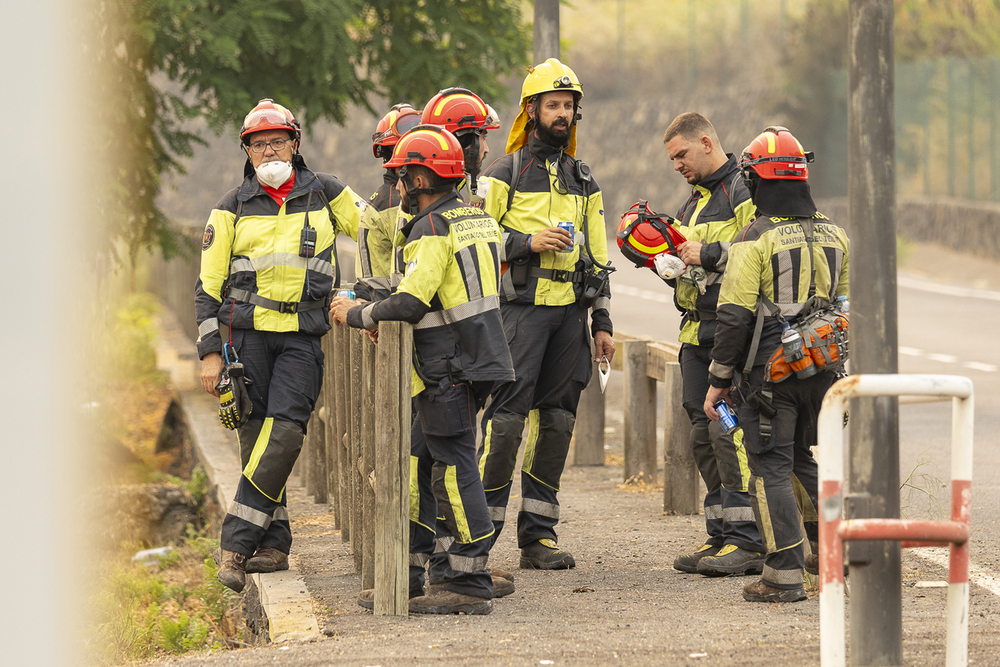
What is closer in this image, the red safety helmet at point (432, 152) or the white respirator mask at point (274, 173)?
the red safety helmet at point (432, 152)

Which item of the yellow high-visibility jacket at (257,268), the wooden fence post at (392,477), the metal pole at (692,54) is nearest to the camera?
the wooden fence post at (392,477)

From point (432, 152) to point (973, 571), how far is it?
3.11 m

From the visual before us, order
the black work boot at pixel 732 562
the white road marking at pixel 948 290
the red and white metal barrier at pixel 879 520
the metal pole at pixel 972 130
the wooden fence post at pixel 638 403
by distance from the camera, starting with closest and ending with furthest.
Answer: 1. the red and white metal barrier at pixel 879 520
2. the black work boot at pixel 732 562
3. the wooden fence post at pixel 638 403
4. the white road marking at pixel 948 290
5. the metal pole at pixel 972 130

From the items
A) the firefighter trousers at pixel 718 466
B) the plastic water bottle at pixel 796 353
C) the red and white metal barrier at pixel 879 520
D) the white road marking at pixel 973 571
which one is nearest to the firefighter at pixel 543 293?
the firefighter trousers at pixel 718 466

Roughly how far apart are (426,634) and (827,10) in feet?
103

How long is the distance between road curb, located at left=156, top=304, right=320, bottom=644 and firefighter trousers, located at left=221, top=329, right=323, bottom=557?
0.27m

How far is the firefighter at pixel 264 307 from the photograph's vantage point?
6109 millimetres

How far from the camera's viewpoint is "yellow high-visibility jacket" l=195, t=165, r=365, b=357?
6.13 metres

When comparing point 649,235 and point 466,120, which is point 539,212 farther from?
point 466,120

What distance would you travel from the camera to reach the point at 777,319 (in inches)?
213

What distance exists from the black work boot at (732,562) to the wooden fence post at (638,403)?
2.27 m

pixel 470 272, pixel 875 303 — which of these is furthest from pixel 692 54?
pixel 875 303

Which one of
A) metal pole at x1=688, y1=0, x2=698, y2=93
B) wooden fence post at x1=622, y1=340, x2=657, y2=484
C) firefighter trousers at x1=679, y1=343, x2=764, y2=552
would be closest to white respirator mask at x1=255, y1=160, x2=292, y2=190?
firefighter trousers at x1=679, y1=343, x2=764, y2=552

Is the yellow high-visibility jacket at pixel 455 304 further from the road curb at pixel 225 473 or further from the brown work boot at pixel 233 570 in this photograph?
the brown work boot at pixel 233 570
